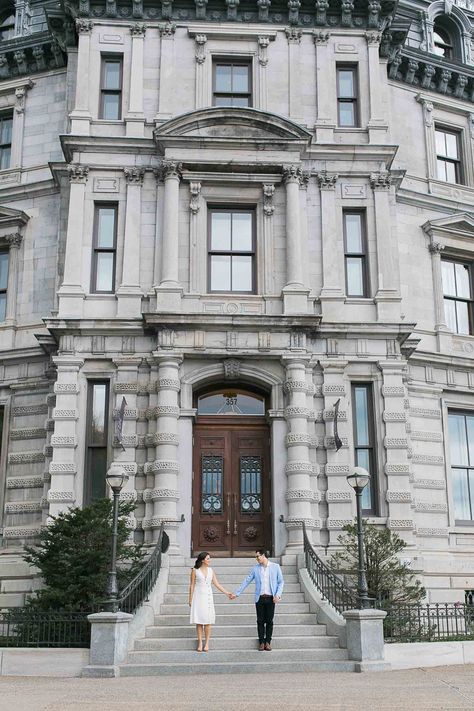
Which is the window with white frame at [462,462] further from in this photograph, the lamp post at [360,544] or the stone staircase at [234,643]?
the lamp post at [360,544]

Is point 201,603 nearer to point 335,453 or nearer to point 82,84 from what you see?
point 335,453

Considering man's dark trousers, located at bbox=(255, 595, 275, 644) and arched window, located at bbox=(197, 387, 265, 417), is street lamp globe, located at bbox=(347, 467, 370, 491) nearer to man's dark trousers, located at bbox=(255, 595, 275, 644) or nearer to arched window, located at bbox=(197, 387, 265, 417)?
man's dark trousers, located at bbox=(255, 595, 275, 644)

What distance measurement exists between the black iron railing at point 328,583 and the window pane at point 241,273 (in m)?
6.48

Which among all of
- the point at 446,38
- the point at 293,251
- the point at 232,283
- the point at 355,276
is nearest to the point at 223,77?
the point at 293,251

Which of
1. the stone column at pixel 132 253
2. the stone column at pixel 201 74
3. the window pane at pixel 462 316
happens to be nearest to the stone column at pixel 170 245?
the stone column at pixel 132 253

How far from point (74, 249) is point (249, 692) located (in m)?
12.9

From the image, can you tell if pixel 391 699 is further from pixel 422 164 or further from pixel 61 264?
pixel 422 164

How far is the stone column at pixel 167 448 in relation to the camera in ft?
64.5

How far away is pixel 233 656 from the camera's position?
15.1 m

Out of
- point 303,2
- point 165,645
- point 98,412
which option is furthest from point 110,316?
point 303,2

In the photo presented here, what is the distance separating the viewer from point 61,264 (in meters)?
23.3

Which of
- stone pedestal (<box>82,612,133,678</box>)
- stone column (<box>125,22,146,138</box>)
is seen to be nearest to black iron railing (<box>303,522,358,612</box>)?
stone pedestal (<box>82,612,133,678</box>)

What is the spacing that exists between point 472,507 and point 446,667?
9137mm

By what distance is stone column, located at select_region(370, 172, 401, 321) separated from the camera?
22.1 metres
